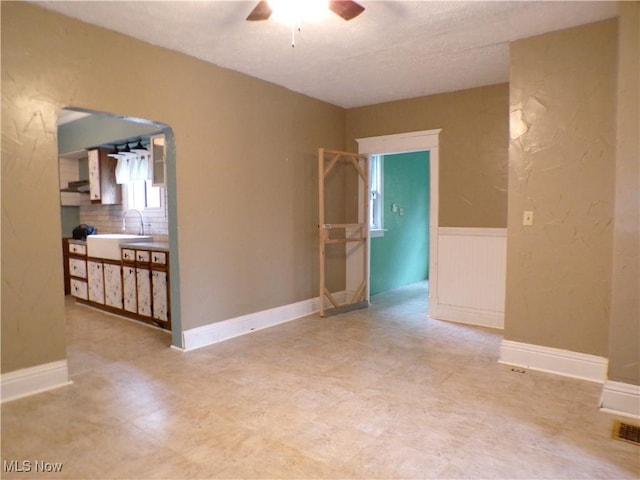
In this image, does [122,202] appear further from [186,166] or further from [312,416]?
[312,416]

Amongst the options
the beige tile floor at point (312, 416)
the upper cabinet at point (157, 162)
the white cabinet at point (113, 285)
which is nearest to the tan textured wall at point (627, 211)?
the beige tile floor at point (312, 416)

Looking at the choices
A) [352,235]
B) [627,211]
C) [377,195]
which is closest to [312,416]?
[627,211]

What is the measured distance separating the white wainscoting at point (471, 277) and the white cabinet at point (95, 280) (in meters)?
4.04

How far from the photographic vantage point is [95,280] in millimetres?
5113

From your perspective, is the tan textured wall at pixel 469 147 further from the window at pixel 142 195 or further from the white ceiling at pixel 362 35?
the window at pixel 142 195

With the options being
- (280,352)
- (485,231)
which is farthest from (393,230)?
(280,352)

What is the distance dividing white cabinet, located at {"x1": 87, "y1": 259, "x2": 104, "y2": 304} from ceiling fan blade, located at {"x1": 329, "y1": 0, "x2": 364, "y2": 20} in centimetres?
419

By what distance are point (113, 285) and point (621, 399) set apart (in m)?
4.92

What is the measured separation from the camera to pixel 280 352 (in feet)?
11.6

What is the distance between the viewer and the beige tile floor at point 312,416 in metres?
1.95

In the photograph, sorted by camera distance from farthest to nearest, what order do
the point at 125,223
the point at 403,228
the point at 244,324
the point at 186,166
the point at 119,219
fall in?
the point at 403,228, the point at 119,219, the point at 125,223, the point at 244,324, the point at 186,166

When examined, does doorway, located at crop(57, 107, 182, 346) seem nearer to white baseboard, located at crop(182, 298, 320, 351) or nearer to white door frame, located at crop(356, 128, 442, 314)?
white baseboard, located at crop(182, 298, 320, 351)

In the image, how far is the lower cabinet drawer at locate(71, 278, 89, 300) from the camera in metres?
5.31

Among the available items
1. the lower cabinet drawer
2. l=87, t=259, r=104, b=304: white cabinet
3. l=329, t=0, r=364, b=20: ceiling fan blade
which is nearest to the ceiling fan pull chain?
l=329, t=0, r=364, b=20: ceiling fan blade
